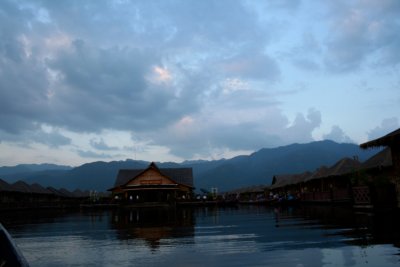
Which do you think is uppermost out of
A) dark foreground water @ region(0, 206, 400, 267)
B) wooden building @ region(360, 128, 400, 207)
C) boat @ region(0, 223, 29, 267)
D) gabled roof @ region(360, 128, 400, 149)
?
gabled roof @ region(360, 128, 400, 149)

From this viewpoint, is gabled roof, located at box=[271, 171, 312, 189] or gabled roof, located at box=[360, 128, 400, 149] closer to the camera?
gabled roof, located at box=[360, 128, 400, 149]

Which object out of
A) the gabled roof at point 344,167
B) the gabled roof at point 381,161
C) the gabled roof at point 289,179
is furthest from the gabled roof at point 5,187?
the gabled roof at point 381,161

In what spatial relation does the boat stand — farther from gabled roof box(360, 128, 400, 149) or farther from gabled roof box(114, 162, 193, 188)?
gabled roof box(114, 162, 193, 188)

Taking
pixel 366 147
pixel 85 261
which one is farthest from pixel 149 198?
pixel 85 261

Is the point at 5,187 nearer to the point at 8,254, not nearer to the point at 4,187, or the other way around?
the point at 4,187

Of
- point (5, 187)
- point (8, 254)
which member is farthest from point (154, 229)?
point (5, 187)

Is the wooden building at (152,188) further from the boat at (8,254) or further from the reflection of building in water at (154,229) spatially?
the boat at (8,254)

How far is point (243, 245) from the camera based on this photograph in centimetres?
1199

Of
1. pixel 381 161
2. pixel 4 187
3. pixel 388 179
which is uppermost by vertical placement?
pixel 4 187

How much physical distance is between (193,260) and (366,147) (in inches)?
593

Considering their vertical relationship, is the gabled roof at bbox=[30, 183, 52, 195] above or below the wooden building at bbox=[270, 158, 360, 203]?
above

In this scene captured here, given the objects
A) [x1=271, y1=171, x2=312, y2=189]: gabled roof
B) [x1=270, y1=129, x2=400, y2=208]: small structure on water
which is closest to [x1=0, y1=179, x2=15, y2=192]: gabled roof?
[x1=271, y1=171, x2=312, y2=189]: gabled roof

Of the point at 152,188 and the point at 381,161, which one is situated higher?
the point at 381,161

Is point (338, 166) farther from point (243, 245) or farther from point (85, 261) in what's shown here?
point (85, 261)
